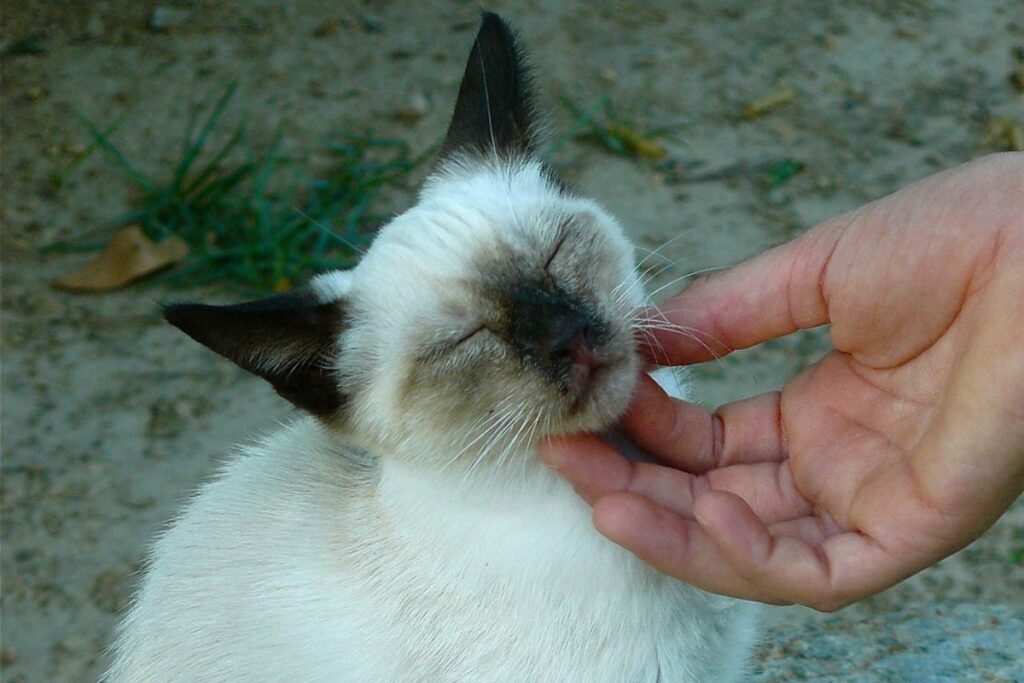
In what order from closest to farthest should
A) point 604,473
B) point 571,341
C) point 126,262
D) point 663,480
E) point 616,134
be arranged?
point 571,341 → point 604,473 → point 663,480 → point 126,262 → point 616,134

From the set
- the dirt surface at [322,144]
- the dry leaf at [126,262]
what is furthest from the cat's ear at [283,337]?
the dry leaf at [126,262]

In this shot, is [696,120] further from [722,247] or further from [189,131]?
[189,131]

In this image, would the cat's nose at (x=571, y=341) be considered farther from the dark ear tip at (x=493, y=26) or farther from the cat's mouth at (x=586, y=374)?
the dark ear tip at (x=493, y=26)

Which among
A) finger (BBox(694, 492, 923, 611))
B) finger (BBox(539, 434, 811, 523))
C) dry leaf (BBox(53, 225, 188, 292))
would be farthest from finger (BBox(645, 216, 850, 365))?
dry leaf (BBox(53, 225, 188, 292))

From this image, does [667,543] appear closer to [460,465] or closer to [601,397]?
[601,397]

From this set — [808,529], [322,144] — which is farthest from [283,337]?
[322,144]

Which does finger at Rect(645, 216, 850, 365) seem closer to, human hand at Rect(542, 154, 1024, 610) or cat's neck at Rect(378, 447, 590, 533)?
human hand at Rect(542, 154, 1024, 610)

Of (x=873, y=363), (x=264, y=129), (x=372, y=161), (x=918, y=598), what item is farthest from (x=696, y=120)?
(x=873, y=363)
